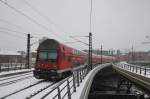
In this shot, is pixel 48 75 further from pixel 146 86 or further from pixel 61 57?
pixel 146 86

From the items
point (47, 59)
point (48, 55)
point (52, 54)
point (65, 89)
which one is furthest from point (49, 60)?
point (65, 89)

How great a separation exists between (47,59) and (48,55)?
1.23ft

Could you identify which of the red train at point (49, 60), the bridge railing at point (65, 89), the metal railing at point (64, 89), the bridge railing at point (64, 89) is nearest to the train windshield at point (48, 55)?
the red train at point (49, 60)

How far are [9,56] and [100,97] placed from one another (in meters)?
69.1

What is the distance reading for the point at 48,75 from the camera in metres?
23.3

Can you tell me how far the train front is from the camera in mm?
23469

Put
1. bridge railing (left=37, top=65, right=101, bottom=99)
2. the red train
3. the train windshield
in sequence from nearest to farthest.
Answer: bridge railing (left=37, top=65, right=101, bottom=99), the red train, the train windshield

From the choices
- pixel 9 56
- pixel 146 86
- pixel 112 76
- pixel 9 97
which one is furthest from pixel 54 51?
pixel 9 56

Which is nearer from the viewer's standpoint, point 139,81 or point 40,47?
point 40,47

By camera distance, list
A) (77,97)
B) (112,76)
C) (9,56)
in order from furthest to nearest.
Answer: (9,56) → (112,76) → (77,97)

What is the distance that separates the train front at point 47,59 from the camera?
2347 cm

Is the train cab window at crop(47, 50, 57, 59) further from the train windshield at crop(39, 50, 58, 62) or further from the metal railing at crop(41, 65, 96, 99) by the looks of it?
the metal railing at crop(41, 65, 96, 99)

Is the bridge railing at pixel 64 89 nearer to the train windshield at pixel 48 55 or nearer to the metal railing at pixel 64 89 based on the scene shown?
the metal railing at pixel 64 89

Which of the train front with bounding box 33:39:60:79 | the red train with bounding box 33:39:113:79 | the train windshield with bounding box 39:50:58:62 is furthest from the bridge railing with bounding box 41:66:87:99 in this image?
the train windshield with bounding box 39:50:58:62
